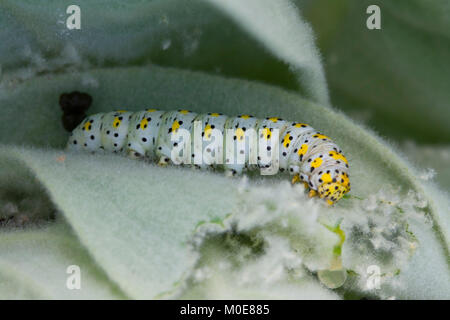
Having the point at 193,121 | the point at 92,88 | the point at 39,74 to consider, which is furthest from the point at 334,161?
the point at 39,74

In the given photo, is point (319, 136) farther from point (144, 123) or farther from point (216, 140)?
point (144, 123)

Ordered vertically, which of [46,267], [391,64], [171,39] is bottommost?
[46,267]

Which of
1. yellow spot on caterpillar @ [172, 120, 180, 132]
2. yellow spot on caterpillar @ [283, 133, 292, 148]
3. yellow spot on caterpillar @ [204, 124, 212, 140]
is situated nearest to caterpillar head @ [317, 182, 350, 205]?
yellow spot on caterpillar @ [283, 133, 292, 148]

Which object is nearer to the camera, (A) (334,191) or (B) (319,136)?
(A) (334,191)

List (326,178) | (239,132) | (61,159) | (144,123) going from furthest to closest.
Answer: (144,123) < (239,132) < (326,178) < (61,159)

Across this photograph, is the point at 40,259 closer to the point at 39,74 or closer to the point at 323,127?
the point at 39,74

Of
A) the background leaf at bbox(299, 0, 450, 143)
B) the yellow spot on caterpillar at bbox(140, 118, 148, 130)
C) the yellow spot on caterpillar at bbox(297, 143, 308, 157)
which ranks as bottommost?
the yellow spot on caterpillar at bbox(297, 143, 308, 157)

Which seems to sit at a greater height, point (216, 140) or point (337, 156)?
point (216, 140)

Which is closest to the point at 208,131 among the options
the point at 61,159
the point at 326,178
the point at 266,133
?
the point at 266,133

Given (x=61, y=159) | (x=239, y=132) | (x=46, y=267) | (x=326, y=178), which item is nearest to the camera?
(x=46, y=267)

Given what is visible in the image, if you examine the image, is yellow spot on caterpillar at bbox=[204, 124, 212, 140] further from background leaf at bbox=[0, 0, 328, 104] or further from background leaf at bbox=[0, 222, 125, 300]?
background leaf at bbox=[0, 222, 125, 300]
